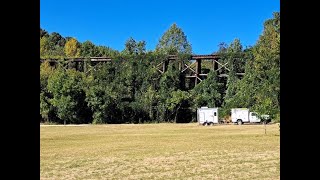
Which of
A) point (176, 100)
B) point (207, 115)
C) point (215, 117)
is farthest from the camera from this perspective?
point (176, 100)

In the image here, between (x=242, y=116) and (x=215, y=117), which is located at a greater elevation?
(x=242, y=116)

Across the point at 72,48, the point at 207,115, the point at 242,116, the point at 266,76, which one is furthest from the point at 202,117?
the point at 72,48

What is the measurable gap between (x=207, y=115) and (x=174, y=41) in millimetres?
17059

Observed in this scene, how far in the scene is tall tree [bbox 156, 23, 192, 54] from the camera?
5450 cm

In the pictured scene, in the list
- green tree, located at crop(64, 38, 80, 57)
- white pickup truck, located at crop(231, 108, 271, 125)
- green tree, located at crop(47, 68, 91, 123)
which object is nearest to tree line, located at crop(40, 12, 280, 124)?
green tree, located at crop(47, 68, 91, 123)

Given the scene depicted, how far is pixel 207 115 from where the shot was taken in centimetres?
4141

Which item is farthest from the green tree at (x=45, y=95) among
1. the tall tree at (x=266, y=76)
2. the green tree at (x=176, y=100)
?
the tall tree at (x=266, y=76)

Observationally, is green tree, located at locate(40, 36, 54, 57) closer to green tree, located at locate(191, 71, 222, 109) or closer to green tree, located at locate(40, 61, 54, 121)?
green tree, located at locate(40, 61, 54, 121)

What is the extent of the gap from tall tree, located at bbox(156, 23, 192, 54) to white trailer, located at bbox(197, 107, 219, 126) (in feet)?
46.2

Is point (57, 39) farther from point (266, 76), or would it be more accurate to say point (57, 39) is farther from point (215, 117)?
point (266, 76)

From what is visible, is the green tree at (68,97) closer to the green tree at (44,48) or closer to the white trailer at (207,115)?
the green tree at (44,48)

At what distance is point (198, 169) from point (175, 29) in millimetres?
46179

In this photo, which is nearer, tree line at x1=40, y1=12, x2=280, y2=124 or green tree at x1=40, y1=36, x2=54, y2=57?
tree line at x1=40, y1=12, x2=280, y2=124

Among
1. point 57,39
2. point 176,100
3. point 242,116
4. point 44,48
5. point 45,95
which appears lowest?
point 242,116
